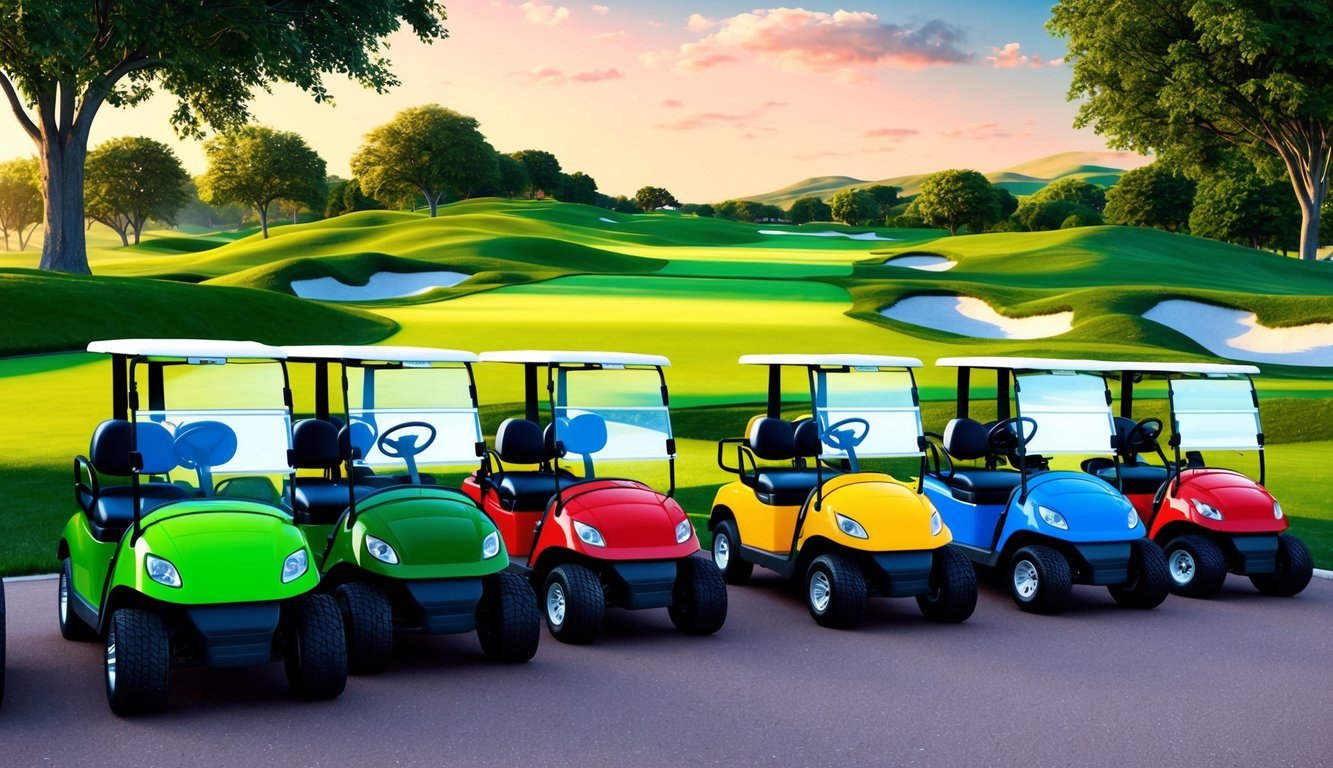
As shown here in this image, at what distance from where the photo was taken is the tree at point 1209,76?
35.0 meters

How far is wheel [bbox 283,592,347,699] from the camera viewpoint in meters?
5.89

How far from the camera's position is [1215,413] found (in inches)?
380

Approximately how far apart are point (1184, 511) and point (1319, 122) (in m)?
35.3

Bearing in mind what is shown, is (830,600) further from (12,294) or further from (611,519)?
(12,294)

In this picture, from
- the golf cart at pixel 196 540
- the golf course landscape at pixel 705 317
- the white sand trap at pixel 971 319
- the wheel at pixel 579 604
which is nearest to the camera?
the golf cart at pixel 196 540

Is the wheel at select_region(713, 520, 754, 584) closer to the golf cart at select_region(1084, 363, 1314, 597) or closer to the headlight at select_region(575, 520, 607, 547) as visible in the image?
the headlight at select_region(575, 520, 607, 547)

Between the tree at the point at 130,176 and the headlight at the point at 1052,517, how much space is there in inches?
3398

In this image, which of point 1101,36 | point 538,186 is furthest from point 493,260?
point 538,186

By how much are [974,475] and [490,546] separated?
4304 mm

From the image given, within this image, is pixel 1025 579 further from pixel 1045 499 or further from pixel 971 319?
pixel 971 319

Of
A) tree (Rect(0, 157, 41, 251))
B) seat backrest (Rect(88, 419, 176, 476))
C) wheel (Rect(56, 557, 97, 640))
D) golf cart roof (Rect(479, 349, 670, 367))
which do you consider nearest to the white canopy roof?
golf cart roof (Rect(479, 349, 670, 367))

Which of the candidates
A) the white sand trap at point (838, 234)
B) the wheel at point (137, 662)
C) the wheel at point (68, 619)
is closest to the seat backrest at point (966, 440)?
the wheel at point (137, 662)

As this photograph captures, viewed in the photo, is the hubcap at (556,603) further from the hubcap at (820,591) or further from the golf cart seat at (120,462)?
the golf cart seat at (120,462)

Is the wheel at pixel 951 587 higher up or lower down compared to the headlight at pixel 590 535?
lower down
